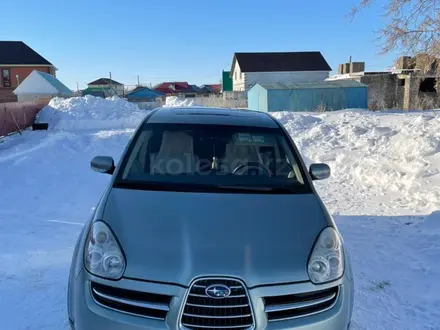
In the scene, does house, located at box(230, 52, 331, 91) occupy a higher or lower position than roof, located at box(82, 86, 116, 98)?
higher

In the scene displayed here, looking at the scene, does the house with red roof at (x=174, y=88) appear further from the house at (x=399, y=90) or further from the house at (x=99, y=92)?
the house at (x=399, y=90)

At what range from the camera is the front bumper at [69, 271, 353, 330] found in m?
2.02

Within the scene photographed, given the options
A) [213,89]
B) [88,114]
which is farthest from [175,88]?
[88,114]

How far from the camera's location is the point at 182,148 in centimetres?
355

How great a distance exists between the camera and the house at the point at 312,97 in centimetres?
2483

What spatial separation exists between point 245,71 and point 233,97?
12620 mm

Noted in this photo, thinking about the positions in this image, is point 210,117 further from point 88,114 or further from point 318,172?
point 88,114

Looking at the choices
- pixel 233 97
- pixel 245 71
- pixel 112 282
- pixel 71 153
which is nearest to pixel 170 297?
pixel 112 282

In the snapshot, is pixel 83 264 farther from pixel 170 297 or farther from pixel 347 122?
pixel 347 122

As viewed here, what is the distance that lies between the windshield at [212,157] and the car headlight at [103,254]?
0.69 meters

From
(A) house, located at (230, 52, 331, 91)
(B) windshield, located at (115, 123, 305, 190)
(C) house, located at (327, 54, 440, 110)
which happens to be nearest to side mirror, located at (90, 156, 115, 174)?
(B) windshield, located at (115, 123, 305, 190)

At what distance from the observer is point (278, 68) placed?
5200 centimetres

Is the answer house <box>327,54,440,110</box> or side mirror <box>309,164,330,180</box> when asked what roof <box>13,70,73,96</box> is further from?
side mirror <box>309,164,330,180</box>

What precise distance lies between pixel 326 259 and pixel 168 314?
3.34ft
